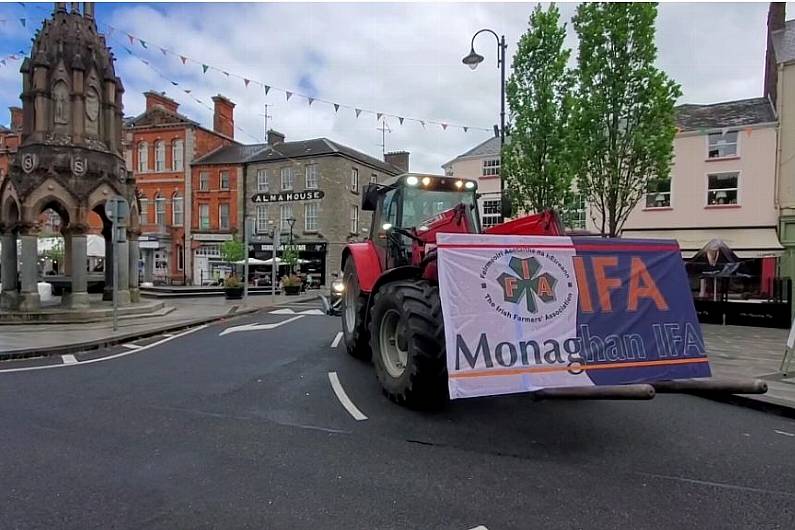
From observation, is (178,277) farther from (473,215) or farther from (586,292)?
(586,292)

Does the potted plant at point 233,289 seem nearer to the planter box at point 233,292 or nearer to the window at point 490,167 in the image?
the planter box at point 233,292

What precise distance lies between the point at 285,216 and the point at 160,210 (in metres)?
12.1

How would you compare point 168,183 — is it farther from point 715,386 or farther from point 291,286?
point 715,386

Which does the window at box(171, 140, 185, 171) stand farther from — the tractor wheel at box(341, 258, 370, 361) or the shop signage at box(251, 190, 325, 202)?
the tractor wheel at box(341, 258, 370, 361)

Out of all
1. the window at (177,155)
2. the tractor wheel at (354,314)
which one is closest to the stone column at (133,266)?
the tractor wheel at (354,314)

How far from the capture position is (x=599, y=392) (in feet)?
13.7

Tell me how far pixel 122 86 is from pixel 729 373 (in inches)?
751

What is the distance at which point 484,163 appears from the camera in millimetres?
32656

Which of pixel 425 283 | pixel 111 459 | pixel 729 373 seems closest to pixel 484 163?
pixel 729 373

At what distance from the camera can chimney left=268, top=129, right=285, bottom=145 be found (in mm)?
43312

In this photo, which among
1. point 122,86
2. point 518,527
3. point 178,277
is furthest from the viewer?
point 178,277

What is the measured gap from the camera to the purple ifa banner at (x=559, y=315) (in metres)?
4.40

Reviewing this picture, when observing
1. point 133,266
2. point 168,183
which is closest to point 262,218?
point 168,183

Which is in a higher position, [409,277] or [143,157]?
[143,157]
